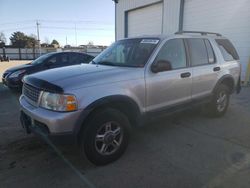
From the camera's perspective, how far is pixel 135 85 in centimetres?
339

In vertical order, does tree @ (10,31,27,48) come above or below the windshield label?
above

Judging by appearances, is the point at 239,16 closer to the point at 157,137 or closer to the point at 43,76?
the point at 157,137

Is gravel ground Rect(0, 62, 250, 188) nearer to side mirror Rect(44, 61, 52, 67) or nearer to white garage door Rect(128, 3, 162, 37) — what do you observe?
side mirror Rect(44, 61, 52, 67)

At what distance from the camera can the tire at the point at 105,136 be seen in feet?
9.78

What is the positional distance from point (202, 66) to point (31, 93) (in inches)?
127

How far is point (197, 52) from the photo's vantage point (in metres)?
4.54

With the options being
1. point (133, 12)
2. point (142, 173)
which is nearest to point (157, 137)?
point (142, 173)

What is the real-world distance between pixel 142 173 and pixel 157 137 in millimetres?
1287

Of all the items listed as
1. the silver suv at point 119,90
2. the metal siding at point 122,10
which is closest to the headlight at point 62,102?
the silver suv at point 119,90

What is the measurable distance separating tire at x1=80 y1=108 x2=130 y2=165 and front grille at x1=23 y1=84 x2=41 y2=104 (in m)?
0.84

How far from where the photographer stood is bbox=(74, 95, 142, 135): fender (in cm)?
288

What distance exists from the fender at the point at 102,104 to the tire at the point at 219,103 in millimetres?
2407

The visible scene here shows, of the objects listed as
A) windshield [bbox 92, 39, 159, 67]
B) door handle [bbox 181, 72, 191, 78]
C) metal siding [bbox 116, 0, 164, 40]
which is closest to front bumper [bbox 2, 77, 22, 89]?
windshield [bbox 92, 39, 159, 67]

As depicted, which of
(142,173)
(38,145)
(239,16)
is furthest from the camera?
(239,16)
